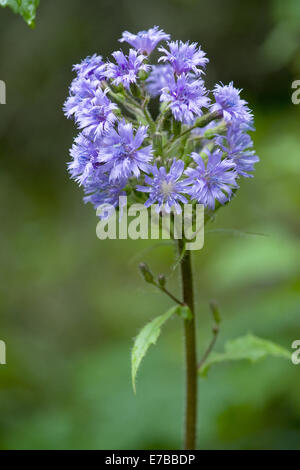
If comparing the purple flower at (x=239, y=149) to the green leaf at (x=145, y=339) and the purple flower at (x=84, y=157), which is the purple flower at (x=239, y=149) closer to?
the purple flower at (x=84, y=157)

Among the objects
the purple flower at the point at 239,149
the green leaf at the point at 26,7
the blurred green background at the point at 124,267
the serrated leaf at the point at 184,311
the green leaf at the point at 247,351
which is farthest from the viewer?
the blurred green background at the point at 124,267

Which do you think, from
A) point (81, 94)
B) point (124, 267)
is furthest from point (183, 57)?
point (124, 267)

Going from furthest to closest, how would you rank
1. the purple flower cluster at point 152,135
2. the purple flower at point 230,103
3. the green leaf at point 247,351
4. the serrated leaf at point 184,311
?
the green leaf at point 247,351 → the serrated leaf at point 184,311 → the purple flower at point 230,103 → the purple flower cluster at point 152,135

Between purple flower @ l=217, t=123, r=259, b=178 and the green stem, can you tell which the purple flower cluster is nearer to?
purple flower @ l=217, t=123, r=259, b=178

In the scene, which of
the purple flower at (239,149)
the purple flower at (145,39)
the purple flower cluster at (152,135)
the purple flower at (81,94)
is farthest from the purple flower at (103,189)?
the purple flower at (145,39)

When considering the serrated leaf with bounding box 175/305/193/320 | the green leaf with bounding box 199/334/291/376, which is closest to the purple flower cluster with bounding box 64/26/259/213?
the serrated leaf with bounding box 175/305/193/320

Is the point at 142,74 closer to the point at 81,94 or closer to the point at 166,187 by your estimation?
the point at 81,94

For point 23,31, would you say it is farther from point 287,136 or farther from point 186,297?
point 186,297
